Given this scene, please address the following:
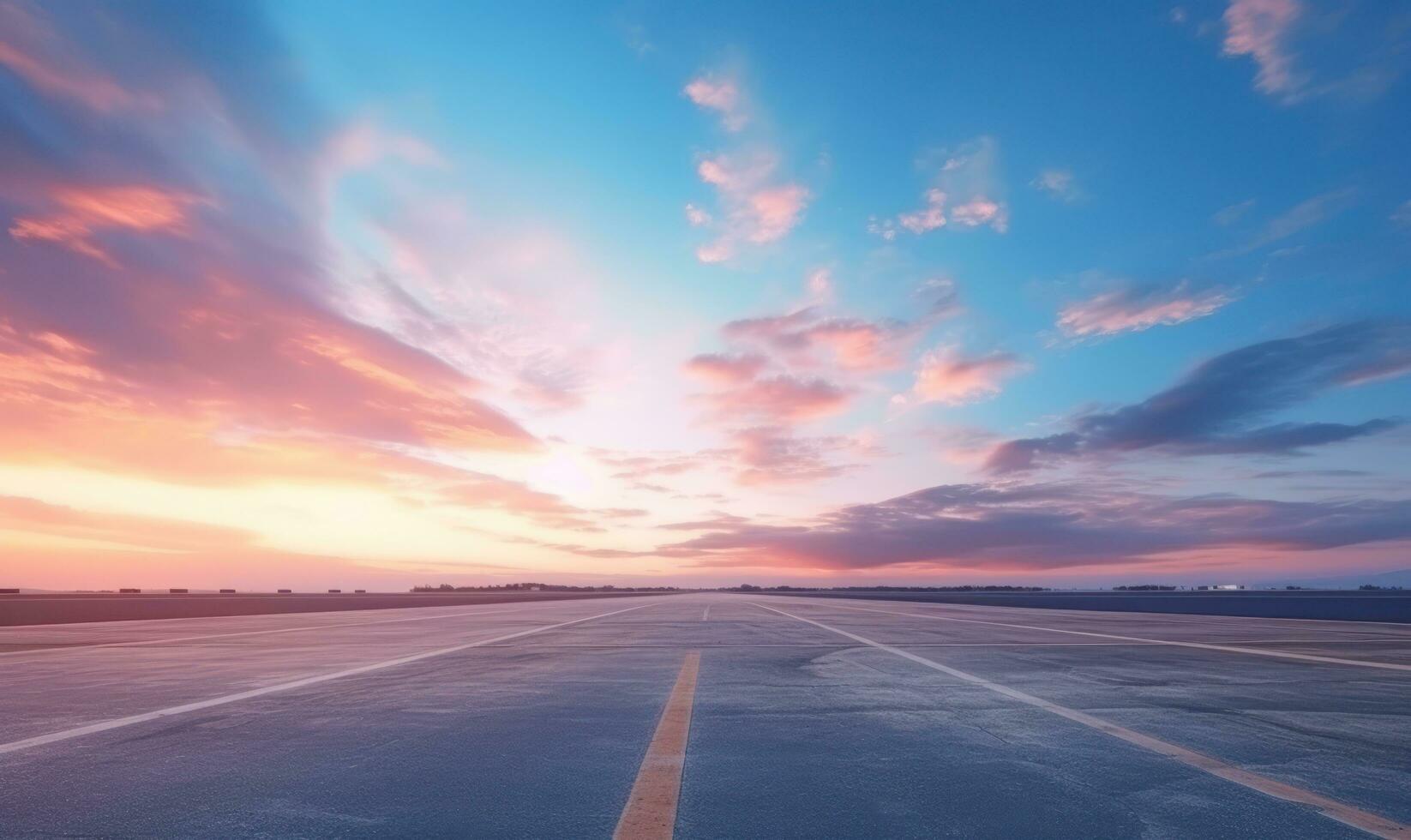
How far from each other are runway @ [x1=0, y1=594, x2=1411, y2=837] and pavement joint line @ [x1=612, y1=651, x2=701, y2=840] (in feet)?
0.08

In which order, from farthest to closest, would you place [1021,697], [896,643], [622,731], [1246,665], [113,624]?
[113,624] → [896,643] → [1246,665] → [1021,697] → [622,731]

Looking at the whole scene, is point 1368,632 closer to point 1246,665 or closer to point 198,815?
point 1246,665

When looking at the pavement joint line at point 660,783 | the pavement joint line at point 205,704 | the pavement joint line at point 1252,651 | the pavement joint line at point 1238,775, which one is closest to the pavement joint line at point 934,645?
the pavement joint line at point 1252,651

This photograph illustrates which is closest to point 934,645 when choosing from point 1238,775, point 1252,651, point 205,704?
→ point 1252,651

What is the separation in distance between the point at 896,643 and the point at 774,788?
34.1 ft

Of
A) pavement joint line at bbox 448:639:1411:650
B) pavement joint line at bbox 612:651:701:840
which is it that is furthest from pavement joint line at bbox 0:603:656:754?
pavement joint line at bbox 612:651:701:840

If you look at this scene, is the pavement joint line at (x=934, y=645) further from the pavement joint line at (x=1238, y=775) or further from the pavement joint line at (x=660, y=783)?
the pavement joint line at (x=660, y=783)

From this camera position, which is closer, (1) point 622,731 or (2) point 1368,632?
(1) point 622,731

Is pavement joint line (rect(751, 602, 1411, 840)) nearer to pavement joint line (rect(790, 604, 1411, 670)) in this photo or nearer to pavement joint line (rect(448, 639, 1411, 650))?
pavement joint line (rect(448, 639, 1411, 650))

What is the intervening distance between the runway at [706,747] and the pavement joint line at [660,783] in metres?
0.02

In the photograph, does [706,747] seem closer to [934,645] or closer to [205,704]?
[205,704]

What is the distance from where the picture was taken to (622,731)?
6090 mm

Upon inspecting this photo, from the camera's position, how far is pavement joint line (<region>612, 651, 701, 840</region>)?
3.72 metres

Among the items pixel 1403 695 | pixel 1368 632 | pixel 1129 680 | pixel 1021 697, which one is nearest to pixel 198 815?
pixel 1021 697
